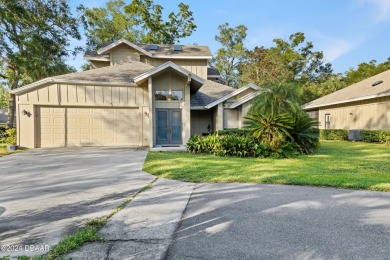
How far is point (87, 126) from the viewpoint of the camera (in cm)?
1312

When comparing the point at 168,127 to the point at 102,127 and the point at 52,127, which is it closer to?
the point at 102,127

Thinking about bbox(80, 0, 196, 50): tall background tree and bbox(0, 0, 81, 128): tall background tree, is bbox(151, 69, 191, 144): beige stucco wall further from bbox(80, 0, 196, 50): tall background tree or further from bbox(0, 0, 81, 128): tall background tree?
bbox(80, 0, 196, 50): tall background tree

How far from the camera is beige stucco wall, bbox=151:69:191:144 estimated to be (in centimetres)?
1286

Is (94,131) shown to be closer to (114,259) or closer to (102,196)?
(102,196)

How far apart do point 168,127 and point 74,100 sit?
18.8ft

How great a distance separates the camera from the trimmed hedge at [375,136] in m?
13.8

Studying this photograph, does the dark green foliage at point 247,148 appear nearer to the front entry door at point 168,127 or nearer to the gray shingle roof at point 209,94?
the front entry door at point 168,127

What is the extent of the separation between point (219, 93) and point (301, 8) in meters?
10.1

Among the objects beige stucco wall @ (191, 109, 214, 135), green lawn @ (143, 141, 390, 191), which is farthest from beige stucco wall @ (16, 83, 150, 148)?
green lawn @ (143, 141, 390, 191)

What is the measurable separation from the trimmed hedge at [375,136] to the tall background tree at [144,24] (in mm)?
26070

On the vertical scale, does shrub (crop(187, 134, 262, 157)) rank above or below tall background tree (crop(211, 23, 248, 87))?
below

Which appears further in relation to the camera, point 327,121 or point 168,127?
point 327,121

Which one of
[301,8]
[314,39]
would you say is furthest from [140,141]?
[314,39]

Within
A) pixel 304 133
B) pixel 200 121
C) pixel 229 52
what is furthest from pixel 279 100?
pixel 229 52
